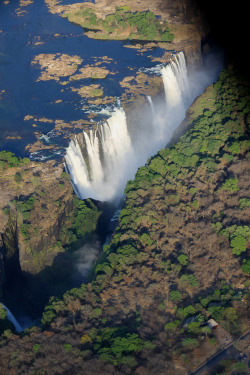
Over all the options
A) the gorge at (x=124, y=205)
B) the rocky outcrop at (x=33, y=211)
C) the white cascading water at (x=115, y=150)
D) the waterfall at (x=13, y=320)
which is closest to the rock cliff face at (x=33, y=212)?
the rocky outcrop at (x=33, y=211)

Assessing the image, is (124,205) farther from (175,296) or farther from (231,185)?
(175,296)

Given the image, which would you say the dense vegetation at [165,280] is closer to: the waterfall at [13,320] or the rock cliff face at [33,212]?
the waterfall at [13,320]

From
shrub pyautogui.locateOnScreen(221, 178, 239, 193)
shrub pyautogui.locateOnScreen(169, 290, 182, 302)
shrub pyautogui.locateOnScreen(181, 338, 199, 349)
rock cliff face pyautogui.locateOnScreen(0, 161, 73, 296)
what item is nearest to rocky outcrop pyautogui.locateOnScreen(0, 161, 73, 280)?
rock cliff face pyautogui.locateOnScreen(0, 161, 73, 296)

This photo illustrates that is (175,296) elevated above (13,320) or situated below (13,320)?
below

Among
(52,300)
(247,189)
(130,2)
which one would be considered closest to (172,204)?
(247,189)

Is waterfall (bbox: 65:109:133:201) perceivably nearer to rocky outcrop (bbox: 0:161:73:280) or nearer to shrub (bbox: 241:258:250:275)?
rocky outcrop (bbox: 0:161:73:280)

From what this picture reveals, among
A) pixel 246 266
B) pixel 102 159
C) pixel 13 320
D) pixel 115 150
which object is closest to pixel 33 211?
pixel 13 320
